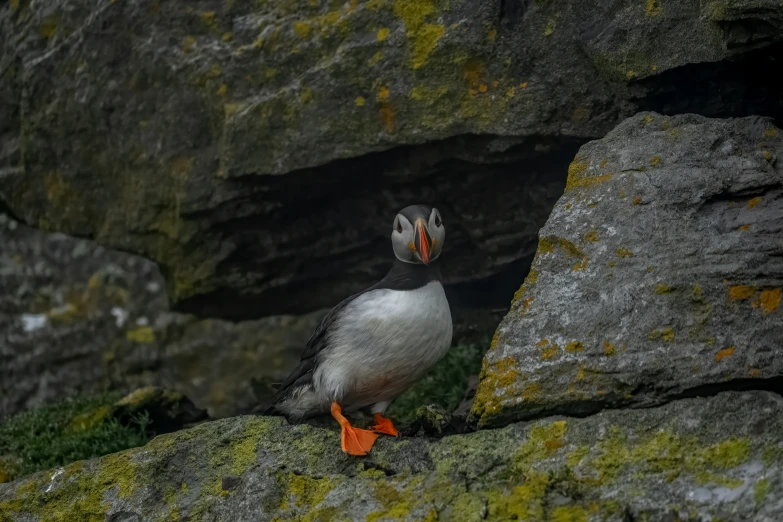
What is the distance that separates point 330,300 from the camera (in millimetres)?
7168

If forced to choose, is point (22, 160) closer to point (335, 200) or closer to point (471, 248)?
point (335, 200)

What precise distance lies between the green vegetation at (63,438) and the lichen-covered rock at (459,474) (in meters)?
1.23

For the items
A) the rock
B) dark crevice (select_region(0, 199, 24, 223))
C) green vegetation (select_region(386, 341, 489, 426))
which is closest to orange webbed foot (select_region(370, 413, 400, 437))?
green vegetation (select_region(386, 341, 489, 426))

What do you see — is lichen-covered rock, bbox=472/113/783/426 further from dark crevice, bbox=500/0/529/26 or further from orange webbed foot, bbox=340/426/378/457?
dark crevice, bbox=500/0/529/26

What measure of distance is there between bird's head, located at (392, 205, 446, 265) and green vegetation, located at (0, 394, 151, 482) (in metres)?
2.30

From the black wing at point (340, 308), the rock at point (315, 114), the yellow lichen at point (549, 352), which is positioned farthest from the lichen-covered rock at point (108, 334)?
the yellow lichen at point (549, 352)

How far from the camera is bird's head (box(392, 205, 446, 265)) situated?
499 cm

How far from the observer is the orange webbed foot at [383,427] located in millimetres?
4805

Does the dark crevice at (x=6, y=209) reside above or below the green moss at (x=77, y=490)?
above

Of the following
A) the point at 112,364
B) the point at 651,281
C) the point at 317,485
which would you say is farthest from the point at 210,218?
the point at 112,364

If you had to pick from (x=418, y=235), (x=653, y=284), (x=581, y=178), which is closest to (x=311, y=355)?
(x=418, y=235)

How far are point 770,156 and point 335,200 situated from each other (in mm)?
2949

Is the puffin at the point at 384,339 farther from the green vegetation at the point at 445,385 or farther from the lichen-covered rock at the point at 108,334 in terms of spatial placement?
the lichen-covered rock at the point at 108,334

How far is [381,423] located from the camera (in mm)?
5129
